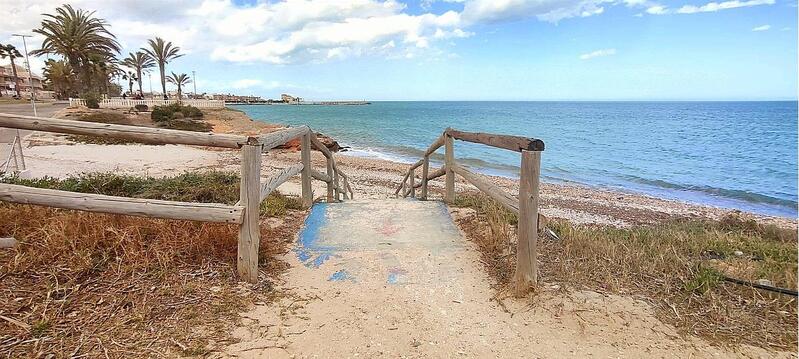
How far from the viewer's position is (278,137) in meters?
4.13

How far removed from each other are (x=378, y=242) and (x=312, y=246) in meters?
0.65

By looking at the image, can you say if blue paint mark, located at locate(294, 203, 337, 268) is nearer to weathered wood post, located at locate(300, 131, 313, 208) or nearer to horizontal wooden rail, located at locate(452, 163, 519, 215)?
weathered wood post, located at locate(300, 131, 313, 208)

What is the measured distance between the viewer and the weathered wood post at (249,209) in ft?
10.4

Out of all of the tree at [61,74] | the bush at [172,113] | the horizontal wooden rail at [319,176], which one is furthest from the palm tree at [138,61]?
the horizontal wooden rail at [319,176]

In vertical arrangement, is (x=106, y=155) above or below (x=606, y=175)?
above

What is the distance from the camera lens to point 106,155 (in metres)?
14.5

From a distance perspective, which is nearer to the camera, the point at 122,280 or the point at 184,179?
the point at 122,280

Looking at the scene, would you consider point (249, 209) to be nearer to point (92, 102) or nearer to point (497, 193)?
point (497, 193)

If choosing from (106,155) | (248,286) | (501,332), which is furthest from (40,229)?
(106,155)

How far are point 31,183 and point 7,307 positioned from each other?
11.1 ft

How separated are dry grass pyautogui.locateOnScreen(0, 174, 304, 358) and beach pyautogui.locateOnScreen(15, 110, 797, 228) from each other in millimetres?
6813

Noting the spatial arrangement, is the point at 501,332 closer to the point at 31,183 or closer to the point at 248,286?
the point at 248,286

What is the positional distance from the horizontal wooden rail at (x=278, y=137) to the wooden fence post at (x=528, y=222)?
6.42 feet

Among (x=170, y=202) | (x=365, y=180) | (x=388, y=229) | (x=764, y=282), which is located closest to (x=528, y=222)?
(x=764, y=282)
